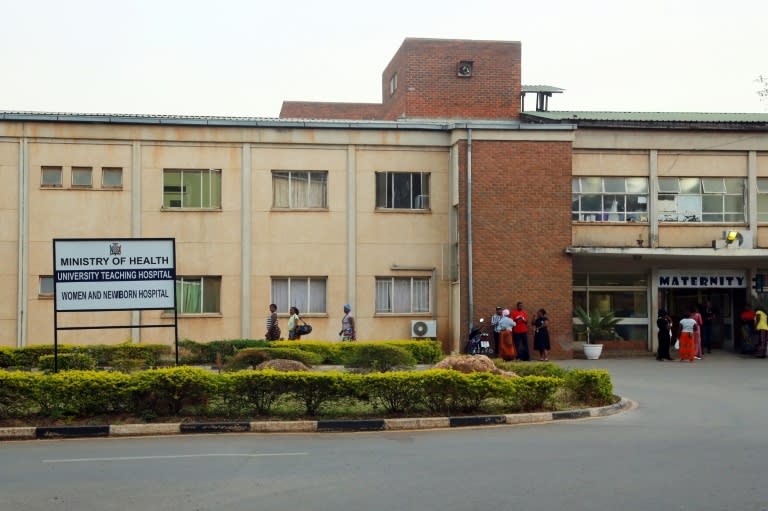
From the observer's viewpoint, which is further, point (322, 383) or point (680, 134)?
point (680, 134)

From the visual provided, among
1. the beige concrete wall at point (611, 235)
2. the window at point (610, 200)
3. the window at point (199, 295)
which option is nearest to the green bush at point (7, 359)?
the window at point (199, 295)

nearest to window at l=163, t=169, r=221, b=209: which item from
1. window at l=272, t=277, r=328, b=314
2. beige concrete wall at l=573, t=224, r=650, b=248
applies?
window at l=272, t=277, r=328, b=314

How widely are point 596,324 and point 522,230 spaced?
4.02m

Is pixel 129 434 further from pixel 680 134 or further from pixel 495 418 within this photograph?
pixel 680 134

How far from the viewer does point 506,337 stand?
1094 inches

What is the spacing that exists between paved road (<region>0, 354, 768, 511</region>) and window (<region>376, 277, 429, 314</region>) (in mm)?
15479

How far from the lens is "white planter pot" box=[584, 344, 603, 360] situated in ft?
94.9

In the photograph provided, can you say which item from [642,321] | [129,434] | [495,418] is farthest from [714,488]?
[642,321]

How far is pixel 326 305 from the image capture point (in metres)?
29.6

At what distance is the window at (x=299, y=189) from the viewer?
2975 cm

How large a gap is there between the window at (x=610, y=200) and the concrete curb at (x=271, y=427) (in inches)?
659

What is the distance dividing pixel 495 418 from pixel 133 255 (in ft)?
21.4

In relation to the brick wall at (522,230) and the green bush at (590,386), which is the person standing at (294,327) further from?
the green bush at (590,386)

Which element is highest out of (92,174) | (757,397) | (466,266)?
(92,174)
